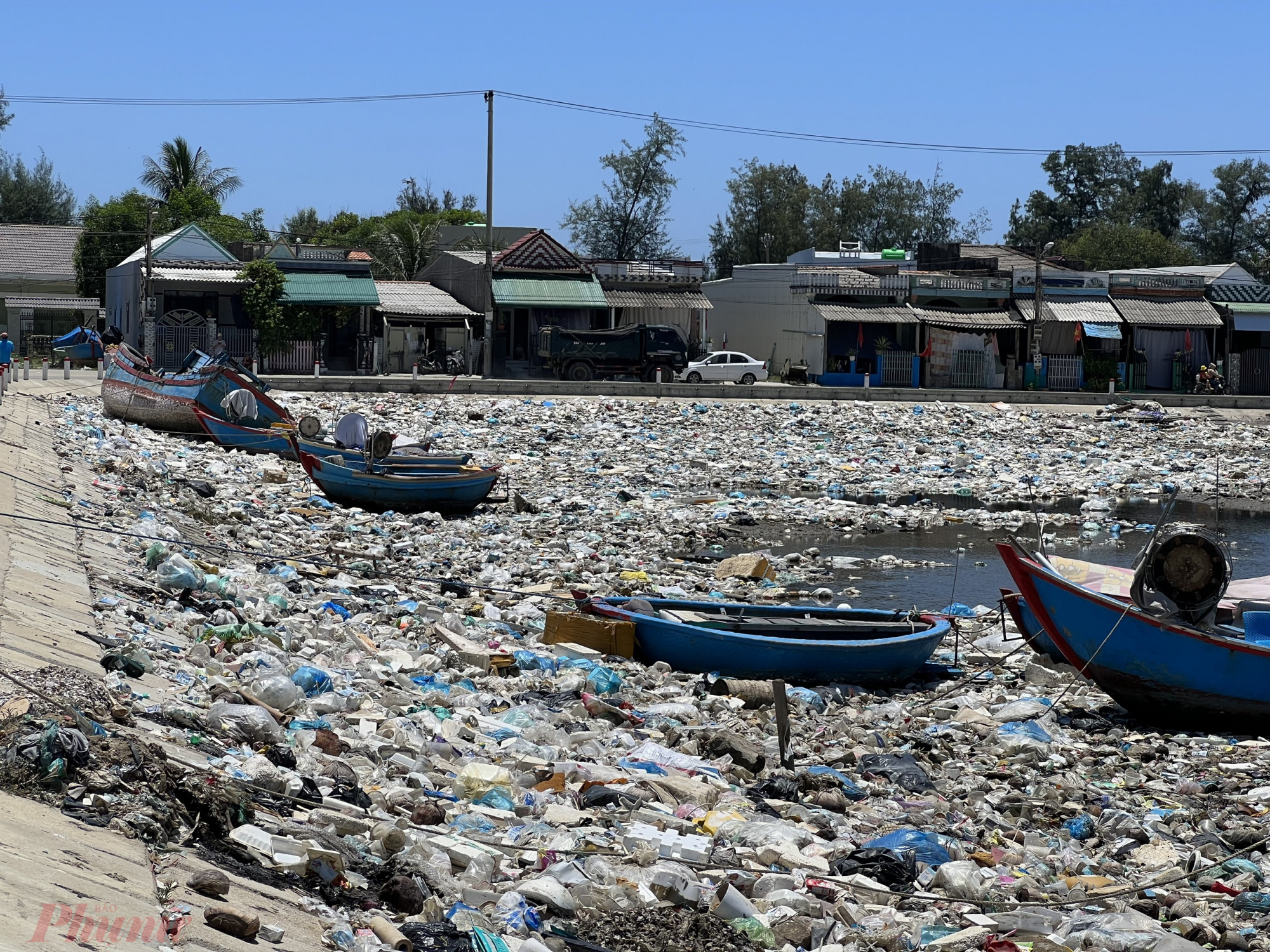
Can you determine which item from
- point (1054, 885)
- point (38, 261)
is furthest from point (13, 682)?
point (38, 261)

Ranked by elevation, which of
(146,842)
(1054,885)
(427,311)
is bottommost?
(1054,885)

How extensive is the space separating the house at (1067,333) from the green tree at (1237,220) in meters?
30.2

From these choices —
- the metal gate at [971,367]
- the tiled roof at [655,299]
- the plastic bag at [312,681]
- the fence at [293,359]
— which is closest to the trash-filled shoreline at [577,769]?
the plastic bag at [312,681]

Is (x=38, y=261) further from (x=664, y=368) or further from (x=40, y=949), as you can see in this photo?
(x=40, y=949)

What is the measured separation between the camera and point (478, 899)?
5.62 m

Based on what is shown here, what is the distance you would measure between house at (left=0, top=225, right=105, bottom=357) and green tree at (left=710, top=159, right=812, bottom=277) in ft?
96.0

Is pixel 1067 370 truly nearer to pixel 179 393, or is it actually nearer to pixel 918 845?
pixel 179 393

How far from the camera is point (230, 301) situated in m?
38.6

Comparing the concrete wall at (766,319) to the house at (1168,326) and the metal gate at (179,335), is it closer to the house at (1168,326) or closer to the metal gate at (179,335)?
the house at (1168,326)

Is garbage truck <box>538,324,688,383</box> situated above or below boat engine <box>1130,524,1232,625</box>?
above

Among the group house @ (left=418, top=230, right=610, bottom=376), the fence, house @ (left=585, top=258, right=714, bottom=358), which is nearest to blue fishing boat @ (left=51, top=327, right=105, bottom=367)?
the fence

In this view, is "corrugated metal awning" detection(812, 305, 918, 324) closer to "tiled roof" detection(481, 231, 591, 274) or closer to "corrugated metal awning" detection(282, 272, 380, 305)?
"tiled roof" detection(481, 231, 591, 274)

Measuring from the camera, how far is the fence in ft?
127

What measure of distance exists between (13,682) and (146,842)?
5.13 feet
